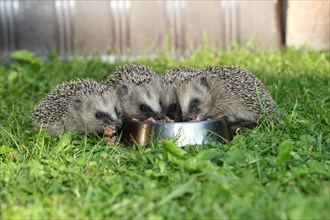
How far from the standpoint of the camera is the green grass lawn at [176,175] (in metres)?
2.69

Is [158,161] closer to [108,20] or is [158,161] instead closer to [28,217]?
[28,217]

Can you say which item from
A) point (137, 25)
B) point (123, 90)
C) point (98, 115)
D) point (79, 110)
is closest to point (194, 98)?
point (123, 90)

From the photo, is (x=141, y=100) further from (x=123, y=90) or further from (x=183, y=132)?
(x=183, y=132)

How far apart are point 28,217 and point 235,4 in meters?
5.11

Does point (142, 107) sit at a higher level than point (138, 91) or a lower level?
lower

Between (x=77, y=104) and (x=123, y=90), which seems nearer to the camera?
(x=77, y=104)

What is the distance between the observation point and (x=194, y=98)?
4.36 metres

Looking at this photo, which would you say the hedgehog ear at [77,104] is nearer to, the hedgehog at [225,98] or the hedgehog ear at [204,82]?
the hedgehog at [225,98]

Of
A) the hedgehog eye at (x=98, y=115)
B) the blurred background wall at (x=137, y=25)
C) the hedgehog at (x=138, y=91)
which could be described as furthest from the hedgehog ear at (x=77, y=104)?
the blurred background wall at (x=137, y=25)

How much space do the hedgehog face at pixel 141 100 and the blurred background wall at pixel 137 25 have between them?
277 cm

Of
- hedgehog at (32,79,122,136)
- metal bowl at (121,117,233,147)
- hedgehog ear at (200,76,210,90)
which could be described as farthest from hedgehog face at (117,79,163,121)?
metal bowl at (121,117,233,147)

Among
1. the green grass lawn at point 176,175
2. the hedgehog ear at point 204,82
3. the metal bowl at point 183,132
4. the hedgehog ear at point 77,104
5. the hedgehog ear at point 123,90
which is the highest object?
the hedgehog ear at point 204,82

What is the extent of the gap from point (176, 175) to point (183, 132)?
0.69 meters

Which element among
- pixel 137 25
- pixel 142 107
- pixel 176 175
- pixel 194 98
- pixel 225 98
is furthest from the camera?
→ pixel 137 25
